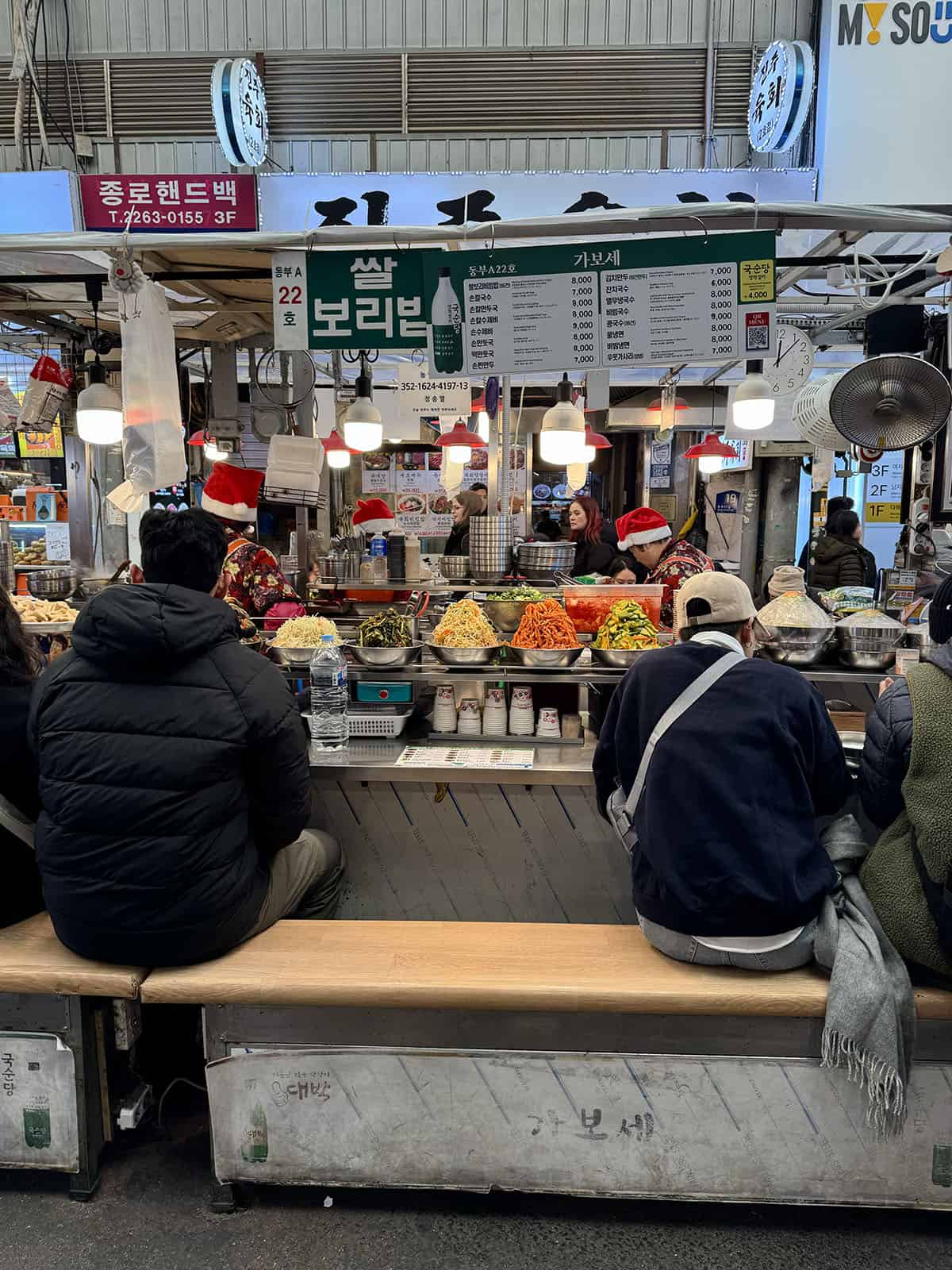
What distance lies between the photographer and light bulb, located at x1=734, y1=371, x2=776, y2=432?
4742 millimetres

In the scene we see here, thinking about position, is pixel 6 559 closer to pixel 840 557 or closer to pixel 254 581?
pixel 254 581

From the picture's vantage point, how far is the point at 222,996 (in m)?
2.46

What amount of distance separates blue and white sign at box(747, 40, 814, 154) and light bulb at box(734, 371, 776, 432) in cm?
156

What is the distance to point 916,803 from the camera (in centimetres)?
229

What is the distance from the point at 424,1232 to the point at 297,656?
2.24 metres

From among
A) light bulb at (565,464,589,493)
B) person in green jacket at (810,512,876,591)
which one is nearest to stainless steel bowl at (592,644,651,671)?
person in green jacket at (810,512,876,591)

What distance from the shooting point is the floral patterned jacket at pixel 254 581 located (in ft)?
18.6

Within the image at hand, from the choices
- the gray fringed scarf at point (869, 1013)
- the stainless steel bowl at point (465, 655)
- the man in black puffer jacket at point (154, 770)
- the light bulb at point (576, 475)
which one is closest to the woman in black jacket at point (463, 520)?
the light bulb at point (576, 475)

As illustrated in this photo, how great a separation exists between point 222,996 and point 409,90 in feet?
20.4

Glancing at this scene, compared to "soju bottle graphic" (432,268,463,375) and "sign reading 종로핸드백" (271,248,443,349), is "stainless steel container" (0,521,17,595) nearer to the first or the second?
"sign reading 종로핸드백" (271,248,443,349)

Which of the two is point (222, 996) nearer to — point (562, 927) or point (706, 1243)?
point (562, 927)

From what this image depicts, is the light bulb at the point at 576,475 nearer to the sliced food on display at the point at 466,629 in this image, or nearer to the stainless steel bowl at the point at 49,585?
the stainless steel bowl at the point at 49,585

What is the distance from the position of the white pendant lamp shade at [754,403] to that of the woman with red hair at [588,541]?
3.13 metres

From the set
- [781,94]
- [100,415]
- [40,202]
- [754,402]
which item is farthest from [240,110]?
[754,402]
